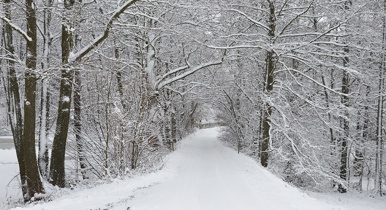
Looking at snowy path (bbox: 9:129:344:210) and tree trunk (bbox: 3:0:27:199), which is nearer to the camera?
snowy path (bbox: 9:129:344:210)

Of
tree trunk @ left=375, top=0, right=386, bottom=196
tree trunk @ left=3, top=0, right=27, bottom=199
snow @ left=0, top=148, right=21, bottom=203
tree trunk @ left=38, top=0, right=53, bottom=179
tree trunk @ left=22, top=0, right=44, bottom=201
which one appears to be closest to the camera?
tree trunk @ left=22, top=0, right=44, bottom=201

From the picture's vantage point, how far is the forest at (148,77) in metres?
11.0

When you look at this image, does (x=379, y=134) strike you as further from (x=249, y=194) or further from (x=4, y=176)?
(x=4, y=176)

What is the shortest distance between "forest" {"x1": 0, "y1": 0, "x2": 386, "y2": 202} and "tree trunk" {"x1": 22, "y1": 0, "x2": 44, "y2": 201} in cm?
3

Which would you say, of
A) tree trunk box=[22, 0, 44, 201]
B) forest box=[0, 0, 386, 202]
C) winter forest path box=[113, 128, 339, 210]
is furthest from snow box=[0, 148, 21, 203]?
winter forest path box=[113, 128, 339, 210]

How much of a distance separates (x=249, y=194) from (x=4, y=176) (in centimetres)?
1367

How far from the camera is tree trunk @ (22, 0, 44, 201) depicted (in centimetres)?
1020

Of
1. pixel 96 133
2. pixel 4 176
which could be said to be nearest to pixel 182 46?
pixel 96 133

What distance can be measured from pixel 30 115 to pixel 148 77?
6.93 meters

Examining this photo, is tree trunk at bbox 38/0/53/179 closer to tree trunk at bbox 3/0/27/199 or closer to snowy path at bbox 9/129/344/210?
tree trunk at bbox 3/0/27/199

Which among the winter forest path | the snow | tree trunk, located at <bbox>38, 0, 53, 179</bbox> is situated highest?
tree trunk, located at <bbox>38, 0, 53, 179</bbox>

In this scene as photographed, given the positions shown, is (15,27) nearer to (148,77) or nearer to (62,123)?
(62,123)

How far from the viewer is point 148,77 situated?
54.0 ft

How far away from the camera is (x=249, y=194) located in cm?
867
